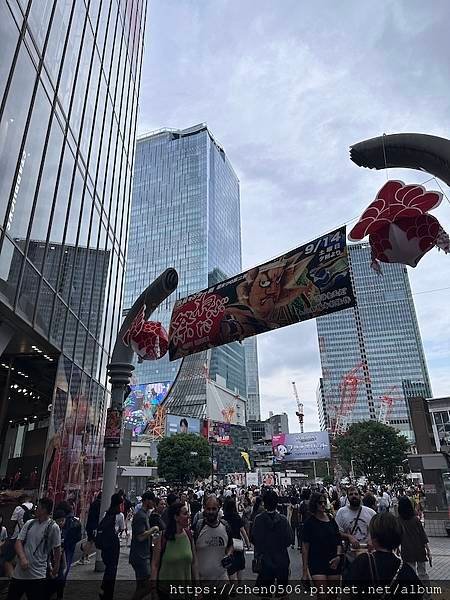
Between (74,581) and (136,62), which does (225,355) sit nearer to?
(136,62)

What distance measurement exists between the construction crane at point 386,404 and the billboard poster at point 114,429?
18572cm

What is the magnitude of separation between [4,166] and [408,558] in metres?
10.6

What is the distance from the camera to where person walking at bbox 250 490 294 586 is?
5.44 m

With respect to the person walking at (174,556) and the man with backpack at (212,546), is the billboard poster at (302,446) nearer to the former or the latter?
the man with backpack at (212,546)

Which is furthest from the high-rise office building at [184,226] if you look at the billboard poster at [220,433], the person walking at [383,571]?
the person walking at [383,571]

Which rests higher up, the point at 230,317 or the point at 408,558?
the point at 230,317

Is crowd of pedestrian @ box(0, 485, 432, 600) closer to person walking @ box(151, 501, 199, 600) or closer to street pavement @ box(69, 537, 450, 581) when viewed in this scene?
person walking @ box(151, 501, 199, 600)

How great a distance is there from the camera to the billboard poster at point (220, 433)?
93.4 meters

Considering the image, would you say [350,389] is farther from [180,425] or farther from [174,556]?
[174,556]

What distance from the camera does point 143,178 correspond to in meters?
165

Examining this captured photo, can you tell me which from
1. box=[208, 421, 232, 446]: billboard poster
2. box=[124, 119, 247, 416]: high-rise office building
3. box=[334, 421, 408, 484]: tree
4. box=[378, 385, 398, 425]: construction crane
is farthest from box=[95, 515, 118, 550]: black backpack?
box=[378, 385, 398, 425]: construction crane

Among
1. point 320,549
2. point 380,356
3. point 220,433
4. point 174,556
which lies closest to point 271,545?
point 320,549

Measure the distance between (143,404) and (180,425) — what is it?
22.0m

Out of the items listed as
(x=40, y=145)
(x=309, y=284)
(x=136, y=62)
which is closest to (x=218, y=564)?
(x=309, y=284)
